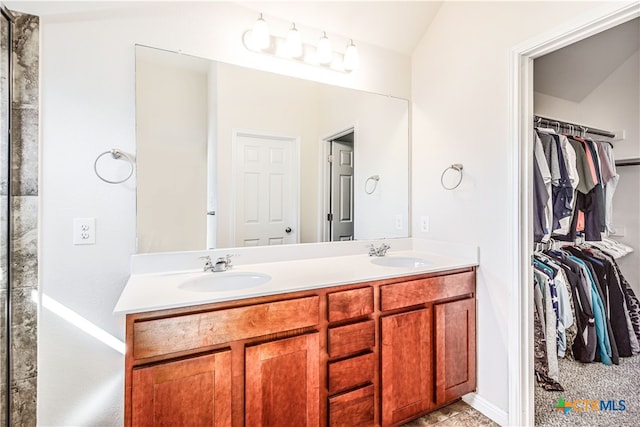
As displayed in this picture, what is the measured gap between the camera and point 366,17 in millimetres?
1955

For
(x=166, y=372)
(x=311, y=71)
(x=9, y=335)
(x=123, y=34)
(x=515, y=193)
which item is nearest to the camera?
(x=166, y=372)

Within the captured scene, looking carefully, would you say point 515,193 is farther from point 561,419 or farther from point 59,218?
point 59,218

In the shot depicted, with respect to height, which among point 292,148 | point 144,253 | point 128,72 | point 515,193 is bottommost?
point 144,253

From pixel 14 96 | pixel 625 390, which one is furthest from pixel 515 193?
pixel 14 96

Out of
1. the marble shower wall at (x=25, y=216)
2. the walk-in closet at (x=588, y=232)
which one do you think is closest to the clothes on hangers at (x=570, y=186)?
the walk-in closet at (x=588, y=232)

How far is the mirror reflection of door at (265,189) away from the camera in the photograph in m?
1.78

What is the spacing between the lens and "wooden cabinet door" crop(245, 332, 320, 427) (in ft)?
3.98

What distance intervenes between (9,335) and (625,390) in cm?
332

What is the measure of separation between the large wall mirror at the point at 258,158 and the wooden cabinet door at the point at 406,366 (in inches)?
27.6

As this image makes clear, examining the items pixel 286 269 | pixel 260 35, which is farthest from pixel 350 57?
pixel 286 269

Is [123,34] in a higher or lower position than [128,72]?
higher

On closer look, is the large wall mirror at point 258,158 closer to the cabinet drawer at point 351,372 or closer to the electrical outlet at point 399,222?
the electrical outlet at point 399,222

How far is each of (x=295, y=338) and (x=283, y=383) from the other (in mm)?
180

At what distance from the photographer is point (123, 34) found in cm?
147
